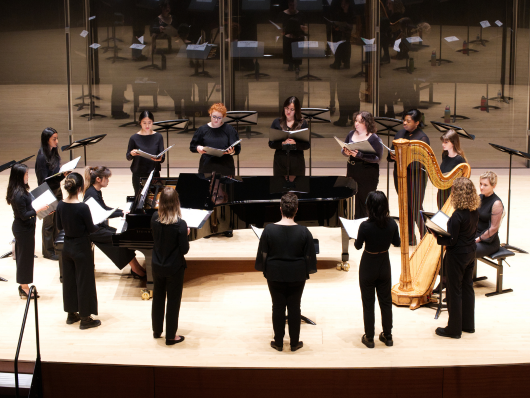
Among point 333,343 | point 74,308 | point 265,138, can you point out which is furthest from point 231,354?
point 265,138

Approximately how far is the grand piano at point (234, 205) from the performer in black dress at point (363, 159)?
1.48ft

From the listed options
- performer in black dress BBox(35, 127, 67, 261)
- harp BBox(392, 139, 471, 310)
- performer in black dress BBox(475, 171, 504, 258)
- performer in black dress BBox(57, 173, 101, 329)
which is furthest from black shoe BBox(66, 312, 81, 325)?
performer in black dress BBox(475, 171, 504, 258)

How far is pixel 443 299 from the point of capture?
548 centimetres

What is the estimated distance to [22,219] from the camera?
5.41 meters

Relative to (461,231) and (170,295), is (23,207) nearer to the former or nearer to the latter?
(170,295)

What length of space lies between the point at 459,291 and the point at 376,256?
706mm

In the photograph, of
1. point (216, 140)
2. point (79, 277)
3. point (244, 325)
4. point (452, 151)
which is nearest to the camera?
point (79, 277)

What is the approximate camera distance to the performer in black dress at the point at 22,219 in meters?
5.37

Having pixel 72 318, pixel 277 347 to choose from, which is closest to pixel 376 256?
pixel 277 347

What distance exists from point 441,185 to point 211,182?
2.26m

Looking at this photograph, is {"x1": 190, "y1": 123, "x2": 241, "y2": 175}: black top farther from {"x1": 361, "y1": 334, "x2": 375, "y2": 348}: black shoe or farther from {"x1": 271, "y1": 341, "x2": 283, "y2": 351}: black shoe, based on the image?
{"x1": 361, "y1": 334, "x2": 375, "y2": 348}: black shoe

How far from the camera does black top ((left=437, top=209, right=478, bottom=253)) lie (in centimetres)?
462

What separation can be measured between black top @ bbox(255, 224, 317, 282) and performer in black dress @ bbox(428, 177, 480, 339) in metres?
1.00

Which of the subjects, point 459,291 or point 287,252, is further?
point 459,291
